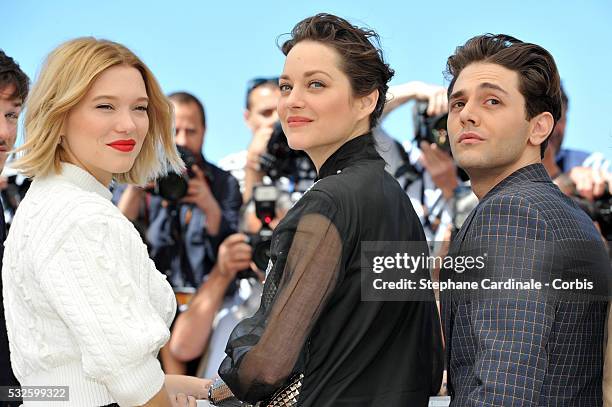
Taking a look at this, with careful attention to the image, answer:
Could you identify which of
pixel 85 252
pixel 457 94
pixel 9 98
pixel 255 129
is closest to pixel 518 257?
pixel 457 94

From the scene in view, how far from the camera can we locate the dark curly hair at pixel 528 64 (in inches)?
70.3

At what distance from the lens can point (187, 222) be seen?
4.27 metres

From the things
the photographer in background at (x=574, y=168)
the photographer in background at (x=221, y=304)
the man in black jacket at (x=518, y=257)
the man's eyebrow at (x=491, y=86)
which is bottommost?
the photographer in background at (x=221, y=304)

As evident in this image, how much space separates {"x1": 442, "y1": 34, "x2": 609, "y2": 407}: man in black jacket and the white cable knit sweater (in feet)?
1.92

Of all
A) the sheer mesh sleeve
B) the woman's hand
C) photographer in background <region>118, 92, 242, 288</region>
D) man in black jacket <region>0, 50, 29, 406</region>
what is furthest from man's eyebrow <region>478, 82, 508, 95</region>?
photographer in background <region>118, 92, 242, 288</region>

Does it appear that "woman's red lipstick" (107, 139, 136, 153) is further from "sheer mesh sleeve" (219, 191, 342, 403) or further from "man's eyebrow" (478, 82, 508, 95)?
"man's eyebrow" (478, 82, 508, 95)

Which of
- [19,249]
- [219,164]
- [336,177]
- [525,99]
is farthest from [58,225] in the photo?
[219,164]

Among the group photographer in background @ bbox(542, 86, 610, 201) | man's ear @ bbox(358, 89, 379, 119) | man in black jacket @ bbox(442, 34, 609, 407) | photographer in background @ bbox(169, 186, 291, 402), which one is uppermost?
photographer in background @ bbox(542, 86, 610, 201)

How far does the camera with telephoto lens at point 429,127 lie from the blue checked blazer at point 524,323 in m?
2.20

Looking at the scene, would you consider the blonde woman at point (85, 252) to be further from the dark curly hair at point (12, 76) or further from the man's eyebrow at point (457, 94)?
the dark curly hair at point (12, 76)

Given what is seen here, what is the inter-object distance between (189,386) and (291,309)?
487 millimetres

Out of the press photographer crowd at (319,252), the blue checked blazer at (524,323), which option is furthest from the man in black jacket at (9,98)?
the blue checked blazer at (524,323)

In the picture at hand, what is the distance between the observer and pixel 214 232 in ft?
13.8

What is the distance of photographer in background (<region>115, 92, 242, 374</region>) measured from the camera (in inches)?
165
